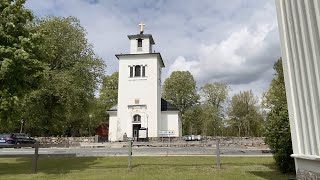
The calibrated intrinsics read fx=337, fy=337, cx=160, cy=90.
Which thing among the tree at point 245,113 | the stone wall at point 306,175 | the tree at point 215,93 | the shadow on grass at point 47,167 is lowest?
the shadow on grass at point 47,167

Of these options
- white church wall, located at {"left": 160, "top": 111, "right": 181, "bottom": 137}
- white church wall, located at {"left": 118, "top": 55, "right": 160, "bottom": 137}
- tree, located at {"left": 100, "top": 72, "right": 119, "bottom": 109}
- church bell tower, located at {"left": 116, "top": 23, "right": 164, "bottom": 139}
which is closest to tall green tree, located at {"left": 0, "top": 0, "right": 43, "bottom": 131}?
church bell tower, located at {"left": 116, "top": 23, "right": 164, "bottom": 139}

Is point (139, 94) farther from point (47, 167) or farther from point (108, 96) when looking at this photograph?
point (47, 167)

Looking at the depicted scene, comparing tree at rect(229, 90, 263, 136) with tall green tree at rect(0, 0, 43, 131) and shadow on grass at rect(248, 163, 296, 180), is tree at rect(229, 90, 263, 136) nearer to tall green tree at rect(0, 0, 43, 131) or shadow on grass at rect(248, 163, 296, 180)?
shadow on grass at rect(248, 163, 296, 180)

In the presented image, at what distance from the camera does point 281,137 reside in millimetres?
11422

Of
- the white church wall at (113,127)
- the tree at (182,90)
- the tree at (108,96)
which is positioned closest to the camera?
the white church wall at (113,127)

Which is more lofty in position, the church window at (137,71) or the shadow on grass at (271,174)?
the church window at (137,71)

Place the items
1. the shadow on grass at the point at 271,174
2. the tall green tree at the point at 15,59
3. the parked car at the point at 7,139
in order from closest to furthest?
the shadow on grass at the point at 271,174 → the tall green tree at the point at 15,59 → the parked car at the point at 7,139

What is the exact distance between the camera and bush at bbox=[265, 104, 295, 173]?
11344 millimetres

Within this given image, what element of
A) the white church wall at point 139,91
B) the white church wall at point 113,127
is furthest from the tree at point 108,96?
the white church wall at point 139,91

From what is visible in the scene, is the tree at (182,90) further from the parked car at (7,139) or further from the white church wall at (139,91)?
the parked car at (7,139)

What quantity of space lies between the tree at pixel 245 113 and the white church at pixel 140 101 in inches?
528

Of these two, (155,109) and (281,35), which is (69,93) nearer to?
(155,109)

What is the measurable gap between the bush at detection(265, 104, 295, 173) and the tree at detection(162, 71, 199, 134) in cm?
6166

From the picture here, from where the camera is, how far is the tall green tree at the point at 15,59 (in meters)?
13.2
